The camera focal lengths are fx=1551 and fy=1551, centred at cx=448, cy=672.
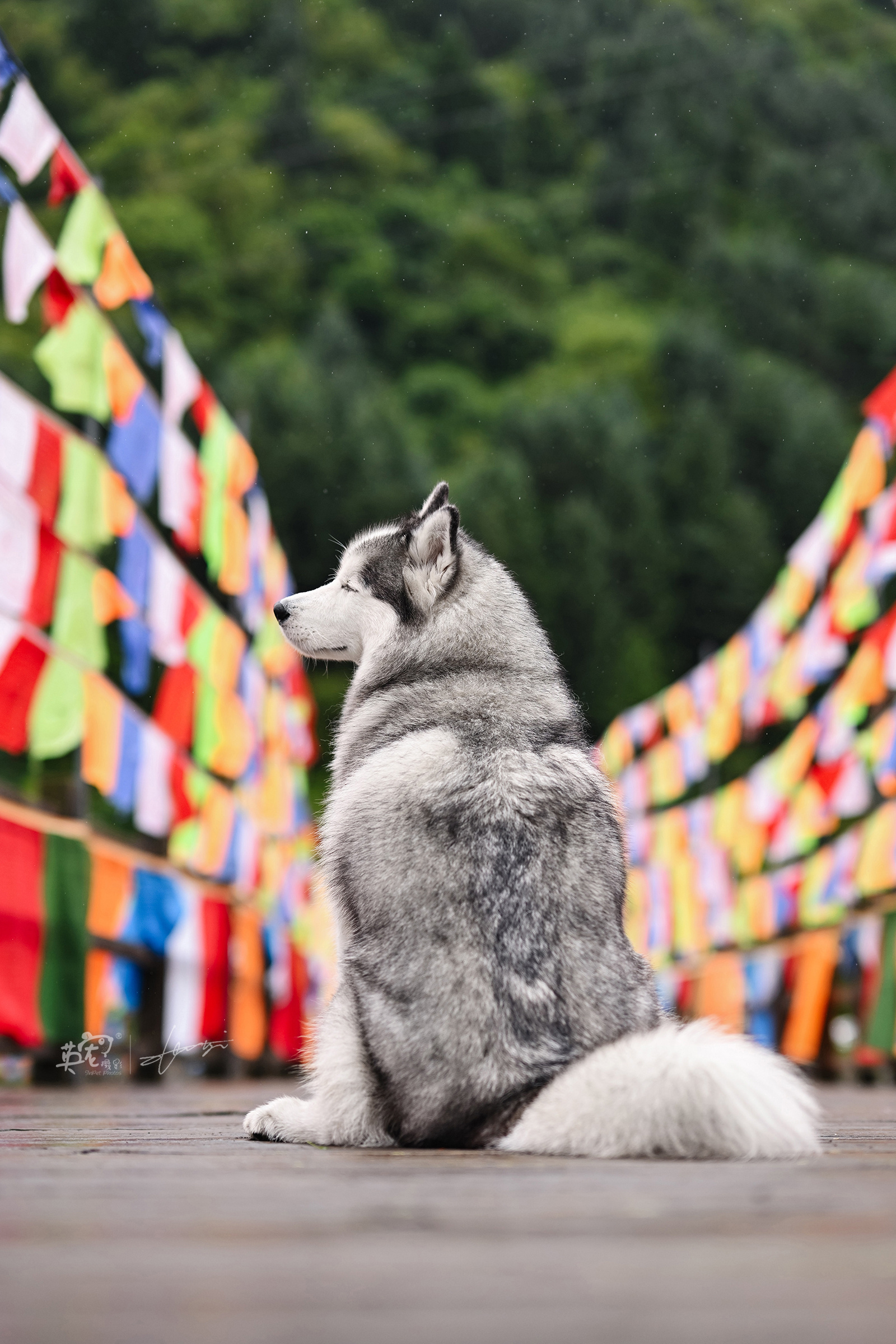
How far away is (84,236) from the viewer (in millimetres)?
6344

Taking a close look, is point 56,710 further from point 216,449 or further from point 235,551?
point 235,551

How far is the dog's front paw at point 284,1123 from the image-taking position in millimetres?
2740

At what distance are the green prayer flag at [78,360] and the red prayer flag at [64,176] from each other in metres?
0.45

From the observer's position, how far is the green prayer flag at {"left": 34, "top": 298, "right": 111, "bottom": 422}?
642 centimetres

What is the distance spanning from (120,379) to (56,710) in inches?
63.0

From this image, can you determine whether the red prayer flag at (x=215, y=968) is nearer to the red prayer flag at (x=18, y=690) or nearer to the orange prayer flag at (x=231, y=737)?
the orange prayer flag at (x=231, y=737)

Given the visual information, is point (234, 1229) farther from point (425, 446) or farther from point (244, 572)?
point (425, 446)

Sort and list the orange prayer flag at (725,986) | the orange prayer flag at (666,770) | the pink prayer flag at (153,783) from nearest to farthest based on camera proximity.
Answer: the pink prayer flag at (153,783), the orange prayer flag at (666,770), the orange prayer flag at (725,986)

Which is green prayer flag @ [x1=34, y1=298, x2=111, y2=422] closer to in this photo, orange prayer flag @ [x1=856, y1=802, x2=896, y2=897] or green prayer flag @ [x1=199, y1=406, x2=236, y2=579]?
green prayer flag @ [x1=199, y1=406, x2=236, y2=579]

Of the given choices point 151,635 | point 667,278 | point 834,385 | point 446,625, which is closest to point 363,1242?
point 446,625

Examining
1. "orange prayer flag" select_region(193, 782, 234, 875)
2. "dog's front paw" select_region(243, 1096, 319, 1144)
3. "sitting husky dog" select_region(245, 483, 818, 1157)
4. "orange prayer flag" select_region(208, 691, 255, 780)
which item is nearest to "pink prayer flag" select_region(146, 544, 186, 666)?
"orange prayer flag" select_region(208, 691, 255, 780)

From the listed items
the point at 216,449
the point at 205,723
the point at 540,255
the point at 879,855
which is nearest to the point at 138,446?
the point at 216,449

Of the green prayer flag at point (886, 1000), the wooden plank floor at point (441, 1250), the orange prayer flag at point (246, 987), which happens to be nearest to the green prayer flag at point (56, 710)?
the orange prayer flag at point (246, 987)

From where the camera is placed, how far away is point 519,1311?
44.2 inches
